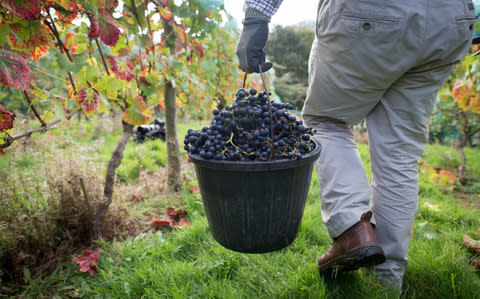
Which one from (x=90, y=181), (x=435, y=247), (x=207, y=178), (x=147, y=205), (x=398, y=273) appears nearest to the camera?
(x=207, y=178)

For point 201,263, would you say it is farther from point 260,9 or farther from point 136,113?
point 260,9

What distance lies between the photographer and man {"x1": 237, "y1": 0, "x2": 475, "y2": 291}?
3.63ft

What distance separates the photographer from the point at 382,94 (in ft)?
4.20

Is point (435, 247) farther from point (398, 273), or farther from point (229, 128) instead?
point (229, 128)

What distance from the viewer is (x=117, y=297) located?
1.39 meters

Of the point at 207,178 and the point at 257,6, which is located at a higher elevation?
the point at 257,6

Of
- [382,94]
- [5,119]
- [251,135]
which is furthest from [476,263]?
[5,119]

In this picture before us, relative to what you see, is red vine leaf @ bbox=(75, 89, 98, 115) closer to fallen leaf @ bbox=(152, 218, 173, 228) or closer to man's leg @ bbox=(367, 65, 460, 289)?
fallen leaf @ bbox=(152, 218, 173, 228)

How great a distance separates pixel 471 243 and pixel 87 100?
7.67 feet

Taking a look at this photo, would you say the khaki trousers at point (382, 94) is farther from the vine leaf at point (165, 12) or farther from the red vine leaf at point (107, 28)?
the vine leaf at point (165, 12)

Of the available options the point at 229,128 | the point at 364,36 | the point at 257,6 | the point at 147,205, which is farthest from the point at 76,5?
the point at 147,205

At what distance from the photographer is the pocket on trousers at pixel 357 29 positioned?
109 cm

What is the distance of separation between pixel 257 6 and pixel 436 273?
151cm

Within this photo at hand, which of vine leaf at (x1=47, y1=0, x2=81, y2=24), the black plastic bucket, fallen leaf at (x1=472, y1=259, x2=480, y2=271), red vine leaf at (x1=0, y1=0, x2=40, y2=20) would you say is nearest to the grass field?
fallen leaf at (x1=472, y1=259, x2=480, y2=271)
